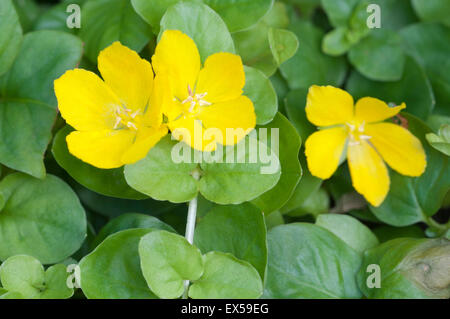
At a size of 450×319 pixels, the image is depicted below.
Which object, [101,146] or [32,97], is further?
[32,97]

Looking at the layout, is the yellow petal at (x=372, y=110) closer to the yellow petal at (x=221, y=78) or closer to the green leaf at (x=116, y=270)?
the yellow petal at (x=221, y=78)

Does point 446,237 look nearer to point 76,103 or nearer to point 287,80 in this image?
point 287,80

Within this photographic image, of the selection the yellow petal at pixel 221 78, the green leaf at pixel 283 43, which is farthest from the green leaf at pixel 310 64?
the yellow petal at pixel 221 78

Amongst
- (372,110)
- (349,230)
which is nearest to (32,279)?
(349,230)

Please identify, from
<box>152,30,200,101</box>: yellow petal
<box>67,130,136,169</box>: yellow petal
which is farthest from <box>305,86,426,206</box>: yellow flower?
<box>67,130,136,169</box>: yellow petal

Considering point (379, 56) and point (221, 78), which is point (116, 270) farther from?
point (379, 56)
